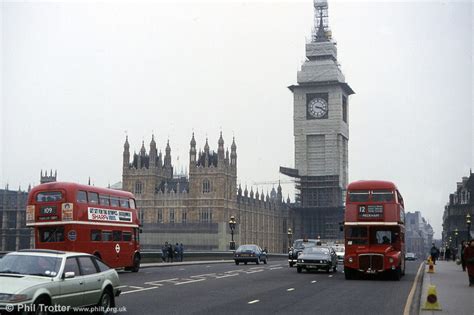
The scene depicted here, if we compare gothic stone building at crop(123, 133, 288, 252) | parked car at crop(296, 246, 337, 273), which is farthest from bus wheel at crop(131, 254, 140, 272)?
gothic stone building at crop(123, 133, 288, 252)

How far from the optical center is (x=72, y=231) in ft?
96.7

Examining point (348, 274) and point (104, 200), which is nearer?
point (348, 274)

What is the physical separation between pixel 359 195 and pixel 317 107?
127055 millimetres

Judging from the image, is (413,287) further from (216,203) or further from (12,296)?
(216,203)

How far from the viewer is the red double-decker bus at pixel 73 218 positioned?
29.4 meters

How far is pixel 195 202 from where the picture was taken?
442 ft

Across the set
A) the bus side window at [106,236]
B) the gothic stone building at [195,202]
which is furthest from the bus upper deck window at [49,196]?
the gothic stone building at [195,202]

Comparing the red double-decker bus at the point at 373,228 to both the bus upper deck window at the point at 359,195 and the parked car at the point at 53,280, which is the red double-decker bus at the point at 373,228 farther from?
the parked car at the point at 53,280

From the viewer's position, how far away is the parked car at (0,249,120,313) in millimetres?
11969

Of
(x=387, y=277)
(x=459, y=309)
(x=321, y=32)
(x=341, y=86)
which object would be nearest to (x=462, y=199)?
(x=341, y=86)

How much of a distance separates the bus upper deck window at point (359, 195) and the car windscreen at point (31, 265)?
59.2ft

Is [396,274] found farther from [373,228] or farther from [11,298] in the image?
[11,298]

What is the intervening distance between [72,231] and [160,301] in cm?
1192

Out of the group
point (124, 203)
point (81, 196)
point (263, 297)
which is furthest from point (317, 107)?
point (263, 297)
